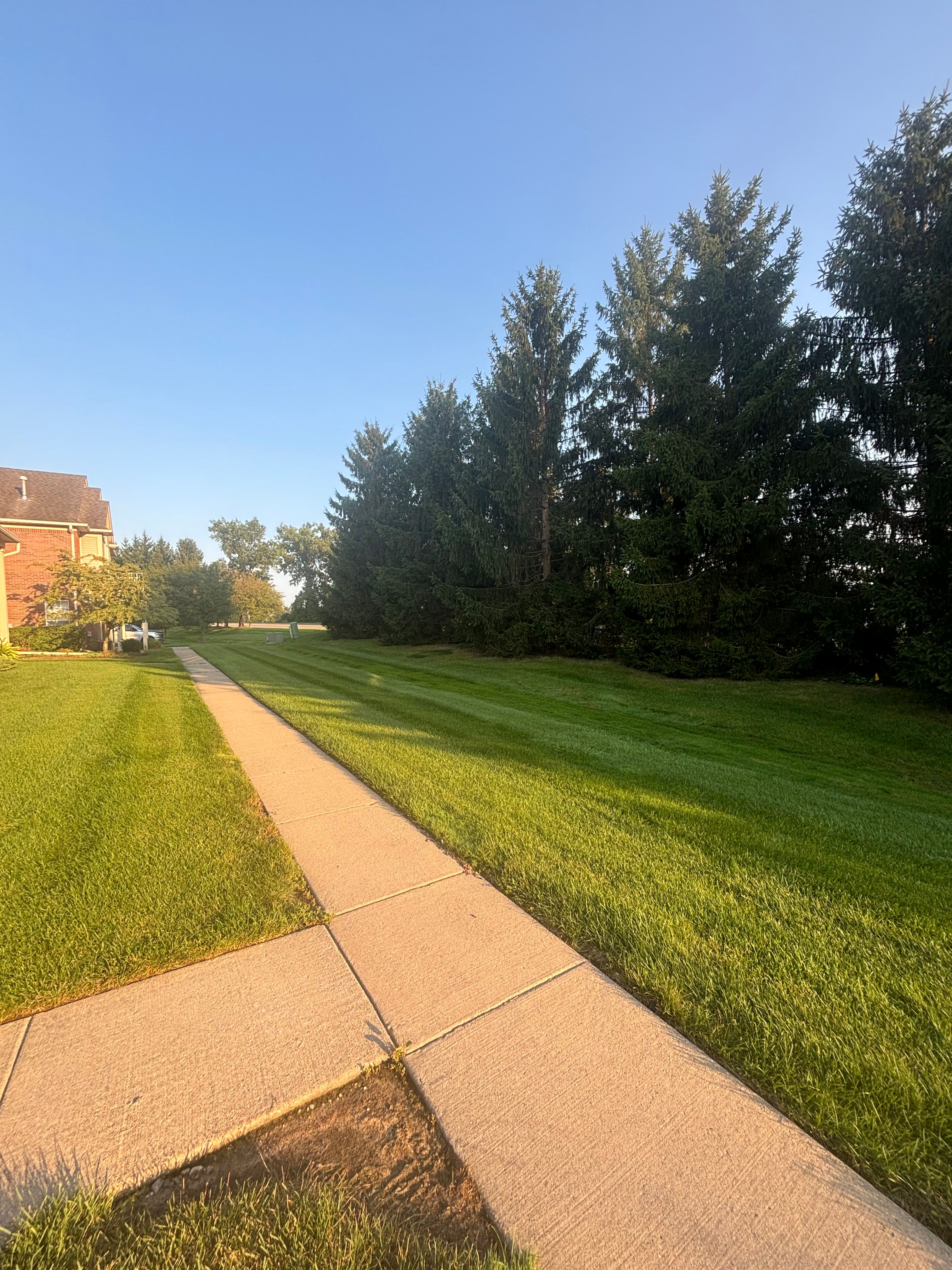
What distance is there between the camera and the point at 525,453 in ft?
52.1

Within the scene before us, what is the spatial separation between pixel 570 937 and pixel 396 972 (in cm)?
77

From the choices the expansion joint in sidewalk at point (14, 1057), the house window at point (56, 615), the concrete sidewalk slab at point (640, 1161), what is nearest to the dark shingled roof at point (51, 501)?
the house window at point (56, 615)

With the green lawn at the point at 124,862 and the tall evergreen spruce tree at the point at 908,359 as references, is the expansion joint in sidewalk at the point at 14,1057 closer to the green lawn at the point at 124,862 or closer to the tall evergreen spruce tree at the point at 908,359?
the green lawn at the point at 124,862

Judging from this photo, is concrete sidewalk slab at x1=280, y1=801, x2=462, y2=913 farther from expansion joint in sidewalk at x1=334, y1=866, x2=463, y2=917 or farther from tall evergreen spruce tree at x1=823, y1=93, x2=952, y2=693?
tall evergreen spruce tree at x1=823, y1=93, x2=952, y2=693

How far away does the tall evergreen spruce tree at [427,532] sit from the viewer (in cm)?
1945

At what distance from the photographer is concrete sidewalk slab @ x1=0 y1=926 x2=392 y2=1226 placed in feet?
4.19

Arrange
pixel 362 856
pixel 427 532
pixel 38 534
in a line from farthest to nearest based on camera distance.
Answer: pixel 427 532
pixel 38 534
pixel 362 856

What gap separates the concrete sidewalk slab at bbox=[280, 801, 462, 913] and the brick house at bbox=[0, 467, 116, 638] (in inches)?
729

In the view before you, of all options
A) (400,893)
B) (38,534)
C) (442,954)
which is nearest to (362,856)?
(400,893)

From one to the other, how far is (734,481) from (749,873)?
11.1m

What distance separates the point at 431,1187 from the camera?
3.95ft

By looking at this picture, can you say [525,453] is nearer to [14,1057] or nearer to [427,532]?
[427,532]

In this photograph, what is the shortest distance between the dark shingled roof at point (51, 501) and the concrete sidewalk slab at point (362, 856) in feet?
72.4

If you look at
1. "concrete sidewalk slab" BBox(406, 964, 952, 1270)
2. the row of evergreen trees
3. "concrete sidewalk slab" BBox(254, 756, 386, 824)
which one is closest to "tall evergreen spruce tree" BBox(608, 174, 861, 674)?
the row of evergreen trees
